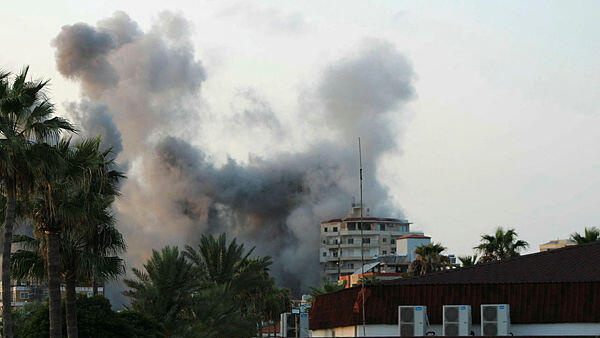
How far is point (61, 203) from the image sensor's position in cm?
3853

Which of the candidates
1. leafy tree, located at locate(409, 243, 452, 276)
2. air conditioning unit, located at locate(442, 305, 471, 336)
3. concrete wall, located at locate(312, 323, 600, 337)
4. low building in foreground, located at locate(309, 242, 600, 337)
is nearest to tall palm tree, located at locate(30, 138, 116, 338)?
low building in foreground, located at locate(309, 242, 600, 337)

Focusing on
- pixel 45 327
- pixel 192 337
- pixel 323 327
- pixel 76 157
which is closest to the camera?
pixel 76 157

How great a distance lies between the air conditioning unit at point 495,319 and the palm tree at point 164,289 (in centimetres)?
2402

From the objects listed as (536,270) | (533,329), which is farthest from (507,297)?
(536,270)

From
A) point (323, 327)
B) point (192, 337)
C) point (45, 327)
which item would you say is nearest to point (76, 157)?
point (45, 327)

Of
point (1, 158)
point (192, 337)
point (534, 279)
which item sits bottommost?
point (192, 337)

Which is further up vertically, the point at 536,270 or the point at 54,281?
the point at 536,270

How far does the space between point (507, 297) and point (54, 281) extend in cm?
1945

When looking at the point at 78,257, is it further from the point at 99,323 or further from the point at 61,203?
the point at 99,323

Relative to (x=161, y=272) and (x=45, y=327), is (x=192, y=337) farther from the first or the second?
(x=45, y=327)

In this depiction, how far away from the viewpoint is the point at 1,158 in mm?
34500

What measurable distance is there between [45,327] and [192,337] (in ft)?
35.0

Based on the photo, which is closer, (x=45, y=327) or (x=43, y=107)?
(x=43, y=107)

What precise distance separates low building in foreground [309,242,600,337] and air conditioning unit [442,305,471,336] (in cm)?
156
